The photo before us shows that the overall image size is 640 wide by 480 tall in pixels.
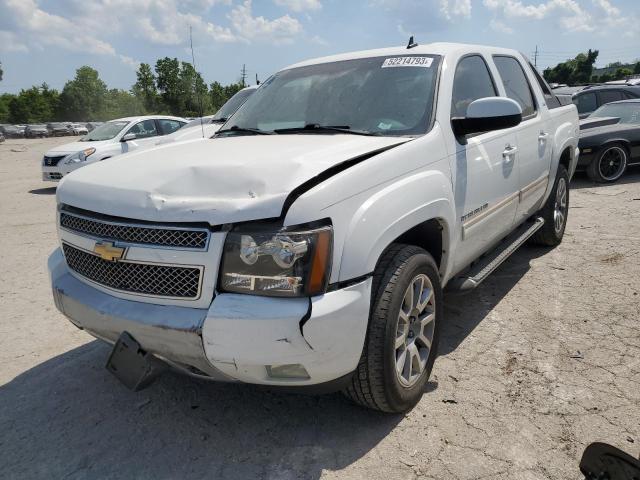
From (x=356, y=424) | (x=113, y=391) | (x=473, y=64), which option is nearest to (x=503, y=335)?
(x=356, y=424)

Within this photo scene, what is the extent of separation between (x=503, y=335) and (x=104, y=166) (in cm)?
276

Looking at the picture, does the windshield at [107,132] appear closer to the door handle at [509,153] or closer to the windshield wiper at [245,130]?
the windshield wiper at [245,130]

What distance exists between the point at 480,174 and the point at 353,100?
941 millimetres

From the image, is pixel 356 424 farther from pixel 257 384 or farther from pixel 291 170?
pixel 291 170

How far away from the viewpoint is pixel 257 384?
2.19 metres

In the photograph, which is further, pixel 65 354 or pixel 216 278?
pixel 65 354

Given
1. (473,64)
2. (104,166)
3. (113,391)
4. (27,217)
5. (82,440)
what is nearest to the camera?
(82,440)

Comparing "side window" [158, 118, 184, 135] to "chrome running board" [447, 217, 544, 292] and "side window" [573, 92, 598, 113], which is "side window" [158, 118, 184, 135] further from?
"chrome running board" [447, 217, 544, 292]

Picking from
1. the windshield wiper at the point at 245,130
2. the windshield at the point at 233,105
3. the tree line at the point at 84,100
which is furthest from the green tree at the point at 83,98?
the windshield wiper at the point at 245,130

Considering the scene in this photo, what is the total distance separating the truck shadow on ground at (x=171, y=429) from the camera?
7.70ft

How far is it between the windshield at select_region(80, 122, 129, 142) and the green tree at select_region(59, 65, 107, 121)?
63201mm

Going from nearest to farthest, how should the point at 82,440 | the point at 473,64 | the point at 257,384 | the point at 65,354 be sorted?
the point at 257,384 < the point at 82,440 < the point at 65,354 < the point at 473,64

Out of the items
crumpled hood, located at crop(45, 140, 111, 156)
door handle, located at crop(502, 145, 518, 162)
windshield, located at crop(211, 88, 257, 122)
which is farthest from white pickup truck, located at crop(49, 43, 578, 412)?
crumpled hood, located at crop(45, 140, 111, 156)

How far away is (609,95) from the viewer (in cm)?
1172
